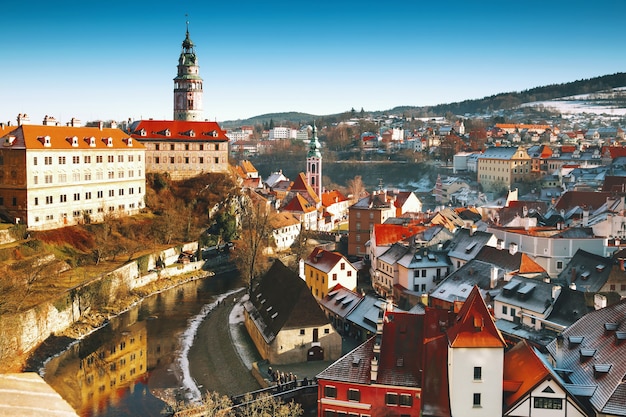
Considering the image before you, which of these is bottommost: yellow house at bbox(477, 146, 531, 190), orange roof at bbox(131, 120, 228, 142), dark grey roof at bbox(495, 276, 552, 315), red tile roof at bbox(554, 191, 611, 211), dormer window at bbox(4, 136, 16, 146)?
dark grey roof at bbox(495, 276, 552, 315)

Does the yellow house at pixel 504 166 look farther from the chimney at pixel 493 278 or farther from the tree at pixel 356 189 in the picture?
the chimney at pixel 493 278

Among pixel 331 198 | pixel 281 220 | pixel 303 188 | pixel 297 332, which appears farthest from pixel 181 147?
pixel 297 332

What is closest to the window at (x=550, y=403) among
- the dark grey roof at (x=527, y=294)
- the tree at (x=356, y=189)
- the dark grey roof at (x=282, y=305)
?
the dark grey roof at (x=527, y=294)

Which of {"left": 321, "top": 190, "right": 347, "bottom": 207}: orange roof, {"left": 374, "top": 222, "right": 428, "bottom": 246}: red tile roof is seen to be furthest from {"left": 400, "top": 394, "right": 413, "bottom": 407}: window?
{"left": 321, "top": 190, "right": 347, "bottom": 207}: orange roof

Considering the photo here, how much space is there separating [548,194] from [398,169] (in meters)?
→ 34.7

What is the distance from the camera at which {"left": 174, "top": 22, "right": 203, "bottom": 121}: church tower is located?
241ft

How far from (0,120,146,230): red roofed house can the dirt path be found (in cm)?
1608

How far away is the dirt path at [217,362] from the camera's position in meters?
25.9

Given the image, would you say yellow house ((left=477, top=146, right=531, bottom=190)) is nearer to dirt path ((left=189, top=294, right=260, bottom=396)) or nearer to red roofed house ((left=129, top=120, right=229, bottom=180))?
red roofed house ((left=129, top=120, right=229, bottom=180))

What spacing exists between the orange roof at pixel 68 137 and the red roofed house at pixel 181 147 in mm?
4574

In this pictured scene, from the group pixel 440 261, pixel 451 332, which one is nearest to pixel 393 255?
pixel 440 261

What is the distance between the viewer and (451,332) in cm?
1991

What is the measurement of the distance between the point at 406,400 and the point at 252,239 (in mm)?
27587

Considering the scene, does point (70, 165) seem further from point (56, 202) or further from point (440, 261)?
point (440, 261)
